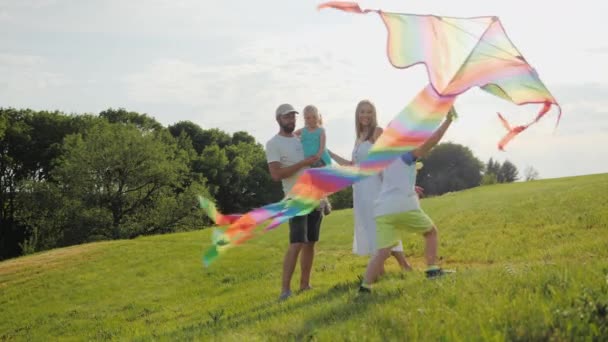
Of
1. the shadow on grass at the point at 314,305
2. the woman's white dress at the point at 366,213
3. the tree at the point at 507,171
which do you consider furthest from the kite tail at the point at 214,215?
the tree at the point at 507,171

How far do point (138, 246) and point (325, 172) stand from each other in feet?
71.2

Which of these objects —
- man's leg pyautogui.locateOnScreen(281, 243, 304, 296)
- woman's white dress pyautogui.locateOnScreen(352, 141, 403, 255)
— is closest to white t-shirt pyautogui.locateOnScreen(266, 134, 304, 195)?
man's leg pyautogui.locateOnScreen(281, 243, 304, 296)

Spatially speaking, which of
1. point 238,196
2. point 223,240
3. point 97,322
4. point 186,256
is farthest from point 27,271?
point 238,196

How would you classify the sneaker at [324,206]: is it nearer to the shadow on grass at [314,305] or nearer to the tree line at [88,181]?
the shadow on grass at [314,305]

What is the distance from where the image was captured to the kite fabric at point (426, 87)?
7.20 metres

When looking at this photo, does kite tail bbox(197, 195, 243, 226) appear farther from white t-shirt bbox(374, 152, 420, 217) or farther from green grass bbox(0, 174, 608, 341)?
white t-shirt bbox(374, 152, 420, 217)

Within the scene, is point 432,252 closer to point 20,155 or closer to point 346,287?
point 346,287

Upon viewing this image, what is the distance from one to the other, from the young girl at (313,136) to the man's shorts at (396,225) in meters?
1.85

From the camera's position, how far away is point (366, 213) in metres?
10.1

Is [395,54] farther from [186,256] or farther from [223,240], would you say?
[186,256]

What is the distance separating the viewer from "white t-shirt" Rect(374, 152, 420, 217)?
25.7 feet

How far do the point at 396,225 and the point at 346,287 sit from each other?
5.87 feet

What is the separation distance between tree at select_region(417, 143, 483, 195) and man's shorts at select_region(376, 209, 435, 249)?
78.8 meters

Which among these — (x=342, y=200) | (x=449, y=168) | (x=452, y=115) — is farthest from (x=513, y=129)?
(x=449, y=168)
